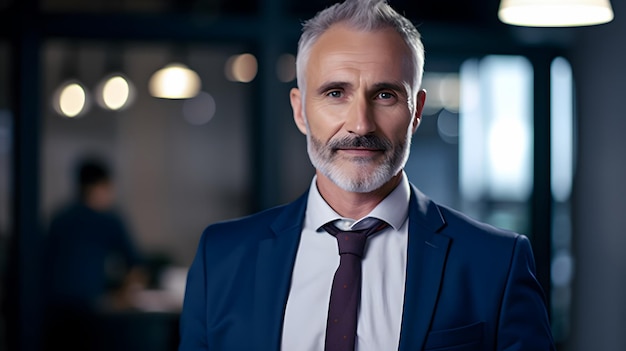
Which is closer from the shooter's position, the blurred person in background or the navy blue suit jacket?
the navy blue suit jacket

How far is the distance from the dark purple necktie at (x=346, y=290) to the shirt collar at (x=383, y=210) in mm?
23

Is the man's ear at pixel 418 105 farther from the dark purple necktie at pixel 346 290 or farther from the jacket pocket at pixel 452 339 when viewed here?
the jacket pocket at pixel 452 339

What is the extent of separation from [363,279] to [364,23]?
533mm

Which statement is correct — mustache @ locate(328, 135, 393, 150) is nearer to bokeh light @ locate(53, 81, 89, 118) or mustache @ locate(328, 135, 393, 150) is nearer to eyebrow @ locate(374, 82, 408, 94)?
eyebrow @ locate(374, 82, 408, 94)

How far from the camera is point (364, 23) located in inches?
73.6

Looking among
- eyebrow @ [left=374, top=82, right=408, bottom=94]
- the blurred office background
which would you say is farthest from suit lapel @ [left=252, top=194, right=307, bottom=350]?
the blurred office background

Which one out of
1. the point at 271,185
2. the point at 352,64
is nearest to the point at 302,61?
the point at 352,64

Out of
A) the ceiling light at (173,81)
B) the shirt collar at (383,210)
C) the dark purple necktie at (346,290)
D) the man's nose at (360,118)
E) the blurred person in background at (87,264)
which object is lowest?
the blurred person in background at (87,264)

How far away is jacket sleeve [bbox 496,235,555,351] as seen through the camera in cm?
179

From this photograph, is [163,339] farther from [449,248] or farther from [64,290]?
[449,248]

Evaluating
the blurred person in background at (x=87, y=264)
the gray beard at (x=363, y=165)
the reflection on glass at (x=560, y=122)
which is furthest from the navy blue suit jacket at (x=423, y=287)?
the reflection on glass at (x=560, y=122)

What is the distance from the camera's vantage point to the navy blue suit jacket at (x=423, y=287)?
1794 mm

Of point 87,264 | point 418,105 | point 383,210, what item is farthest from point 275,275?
point 87,264

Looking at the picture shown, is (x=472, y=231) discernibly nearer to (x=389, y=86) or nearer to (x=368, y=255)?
(x=368, y=255)
